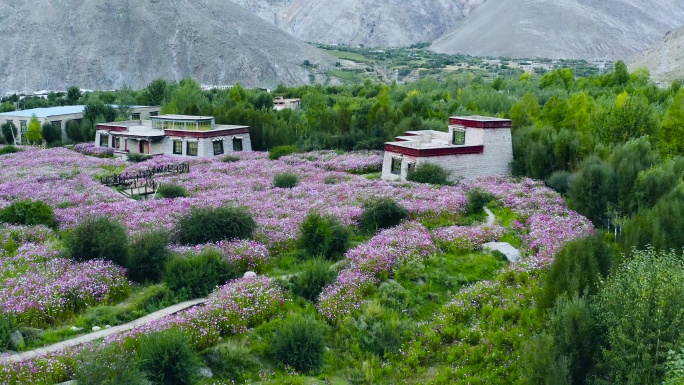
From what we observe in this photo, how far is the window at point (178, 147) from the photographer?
170ft

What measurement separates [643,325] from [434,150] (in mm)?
24780

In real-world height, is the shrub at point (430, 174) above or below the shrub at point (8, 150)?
above

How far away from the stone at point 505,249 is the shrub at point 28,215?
765 inches

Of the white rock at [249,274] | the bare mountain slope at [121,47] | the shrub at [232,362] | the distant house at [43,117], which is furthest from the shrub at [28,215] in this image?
the bare mountain slope at [121,47]

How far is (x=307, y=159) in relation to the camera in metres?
47.8

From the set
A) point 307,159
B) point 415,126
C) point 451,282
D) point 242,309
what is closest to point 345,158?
point 307,159

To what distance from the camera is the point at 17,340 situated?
16906 millimetres

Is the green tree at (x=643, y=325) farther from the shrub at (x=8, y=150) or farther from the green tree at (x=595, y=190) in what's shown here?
the shrub at (x=8, y=150)

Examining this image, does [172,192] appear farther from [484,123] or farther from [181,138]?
[484,123]

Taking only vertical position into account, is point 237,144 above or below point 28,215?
above

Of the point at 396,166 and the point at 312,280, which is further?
the point at 396,166

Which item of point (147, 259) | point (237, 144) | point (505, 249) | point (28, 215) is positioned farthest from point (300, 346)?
point (237, 144)

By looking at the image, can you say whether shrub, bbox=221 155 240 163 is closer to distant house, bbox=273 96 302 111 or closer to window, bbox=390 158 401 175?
window, bbox=390 158 401 175

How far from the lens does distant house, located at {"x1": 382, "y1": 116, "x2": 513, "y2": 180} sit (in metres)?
38.3
